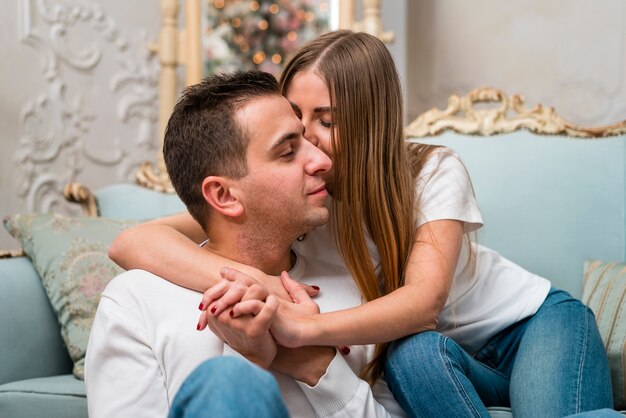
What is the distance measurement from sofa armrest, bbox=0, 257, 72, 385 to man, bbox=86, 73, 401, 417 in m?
0.61

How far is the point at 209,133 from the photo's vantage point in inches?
50.7

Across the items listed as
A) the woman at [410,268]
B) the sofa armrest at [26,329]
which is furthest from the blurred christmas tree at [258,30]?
the woman at [410,268]

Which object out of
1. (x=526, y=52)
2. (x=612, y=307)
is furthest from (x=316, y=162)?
(x=526, y=52)

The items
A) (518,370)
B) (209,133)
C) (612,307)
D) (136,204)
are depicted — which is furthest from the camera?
(136,204)

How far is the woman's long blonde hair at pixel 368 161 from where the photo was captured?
1.39 m

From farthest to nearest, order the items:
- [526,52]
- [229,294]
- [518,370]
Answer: [526,52] → [518,370] → [229,294]

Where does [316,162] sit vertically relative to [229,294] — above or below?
above

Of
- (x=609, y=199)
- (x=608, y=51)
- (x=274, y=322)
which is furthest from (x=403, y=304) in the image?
(x=608, y=51)

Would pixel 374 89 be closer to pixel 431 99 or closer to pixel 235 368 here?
pixel 235 368

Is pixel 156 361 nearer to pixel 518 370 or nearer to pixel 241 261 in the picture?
pixel 241 261

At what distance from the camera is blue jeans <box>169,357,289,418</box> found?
2.48ft

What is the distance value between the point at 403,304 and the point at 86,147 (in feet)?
7.33

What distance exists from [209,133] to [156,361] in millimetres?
381

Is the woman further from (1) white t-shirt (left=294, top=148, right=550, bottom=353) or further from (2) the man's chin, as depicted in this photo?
(2) the man's chin
